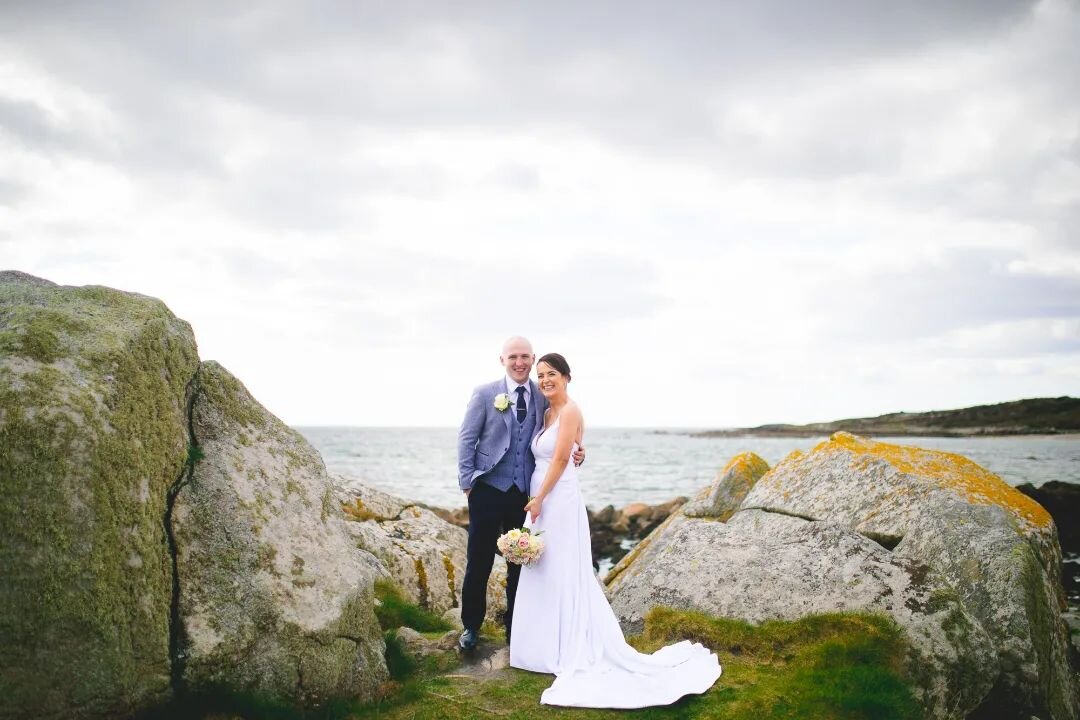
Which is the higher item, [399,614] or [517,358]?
[517,358]

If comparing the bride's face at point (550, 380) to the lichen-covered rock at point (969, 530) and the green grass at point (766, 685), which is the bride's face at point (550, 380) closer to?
the green grass at point (766, 685)

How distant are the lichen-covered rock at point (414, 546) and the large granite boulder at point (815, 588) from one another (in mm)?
2807

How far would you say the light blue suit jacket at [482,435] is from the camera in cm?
750

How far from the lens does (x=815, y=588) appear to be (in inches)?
271

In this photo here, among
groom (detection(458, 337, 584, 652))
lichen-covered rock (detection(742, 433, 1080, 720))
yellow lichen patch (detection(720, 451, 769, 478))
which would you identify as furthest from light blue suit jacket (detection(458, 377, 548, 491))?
yellow lichen patch (detection(720, 451, 769, 478))

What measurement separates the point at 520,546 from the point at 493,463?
3.13 feet

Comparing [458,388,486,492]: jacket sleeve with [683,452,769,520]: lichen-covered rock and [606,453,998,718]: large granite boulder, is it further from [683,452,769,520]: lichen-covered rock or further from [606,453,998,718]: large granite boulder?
[683,452,769,520]: lichen-covered rock

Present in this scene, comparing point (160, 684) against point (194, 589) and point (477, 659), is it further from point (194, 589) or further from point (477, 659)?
point (477, 659)

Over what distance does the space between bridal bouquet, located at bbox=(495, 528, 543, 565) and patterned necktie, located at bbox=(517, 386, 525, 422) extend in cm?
128

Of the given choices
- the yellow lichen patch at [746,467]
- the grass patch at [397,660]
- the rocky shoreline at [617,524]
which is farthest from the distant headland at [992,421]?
the grass patch at [397,660]

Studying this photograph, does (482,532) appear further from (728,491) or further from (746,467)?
(746,467)

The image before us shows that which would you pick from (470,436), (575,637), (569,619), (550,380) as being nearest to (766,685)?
(575,637)

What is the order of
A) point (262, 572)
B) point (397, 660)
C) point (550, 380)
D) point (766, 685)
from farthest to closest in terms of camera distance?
point (550, 380)
point (397, 660)
point (766, 685)
point (262, 572)

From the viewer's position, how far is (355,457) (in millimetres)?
69125
